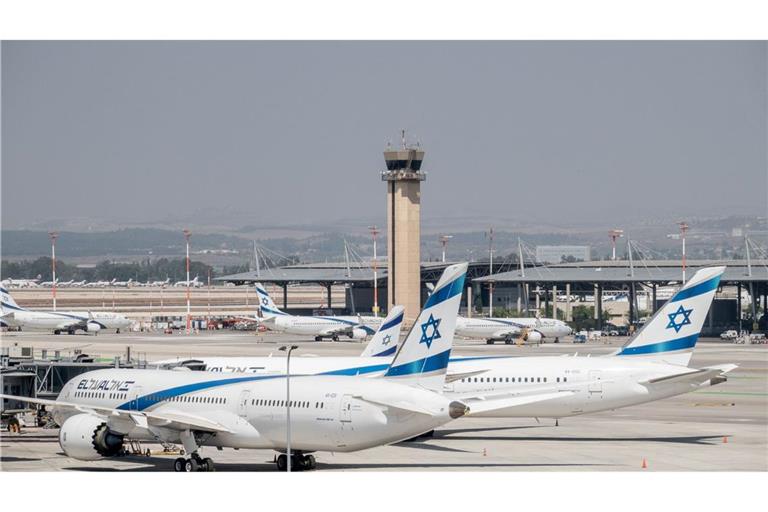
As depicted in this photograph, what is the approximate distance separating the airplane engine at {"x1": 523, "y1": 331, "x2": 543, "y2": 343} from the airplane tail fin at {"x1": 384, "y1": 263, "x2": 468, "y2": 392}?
406 ft

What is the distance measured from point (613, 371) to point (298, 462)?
68.1ft

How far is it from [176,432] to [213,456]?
225 inches

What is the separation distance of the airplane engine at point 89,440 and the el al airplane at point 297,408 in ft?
0.14

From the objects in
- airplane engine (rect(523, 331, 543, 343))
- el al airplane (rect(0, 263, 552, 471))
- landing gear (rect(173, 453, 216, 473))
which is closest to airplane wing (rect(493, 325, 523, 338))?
airplane engine (rect(523, 331, 543, 343))

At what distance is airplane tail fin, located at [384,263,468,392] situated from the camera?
53.3 m

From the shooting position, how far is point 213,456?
5997cm

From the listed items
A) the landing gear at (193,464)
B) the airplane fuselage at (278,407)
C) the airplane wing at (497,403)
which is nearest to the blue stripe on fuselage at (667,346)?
the airplane wing at (497,403)

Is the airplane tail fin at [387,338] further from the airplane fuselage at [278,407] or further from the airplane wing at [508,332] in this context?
the airplane wing at [508,332]

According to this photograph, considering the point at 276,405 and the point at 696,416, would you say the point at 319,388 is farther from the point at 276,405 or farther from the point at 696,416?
the point at 696,416

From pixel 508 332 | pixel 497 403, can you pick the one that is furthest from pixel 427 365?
pixel 508 332

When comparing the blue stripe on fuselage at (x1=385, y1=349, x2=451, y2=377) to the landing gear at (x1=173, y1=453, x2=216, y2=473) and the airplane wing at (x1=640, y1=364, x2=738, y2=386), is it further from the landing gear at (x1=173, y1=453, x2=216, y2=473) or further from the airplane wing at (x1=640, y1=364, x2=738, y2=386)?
the airplane wing at (x1=640, y1=364, x2=738, y2=386)

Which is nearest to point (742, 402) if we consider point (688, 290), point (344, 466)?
point (688, 290)

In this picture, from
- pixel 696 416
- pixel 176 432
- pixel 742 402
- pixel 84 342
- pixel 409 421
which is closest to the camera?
pixel 409 421

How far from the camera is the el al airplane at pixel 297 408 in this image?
51062 mm
